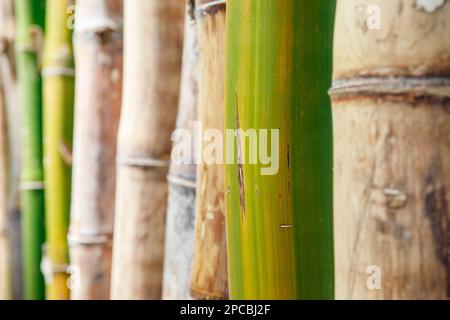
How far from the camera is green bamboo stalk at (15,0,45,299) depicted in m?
1.04

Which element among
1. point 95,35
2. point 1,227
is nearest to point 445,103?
point 95,35

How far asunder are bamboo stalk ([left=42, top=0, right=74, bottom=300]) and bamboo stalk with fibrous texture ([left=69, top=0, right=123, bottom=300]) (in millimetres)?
103

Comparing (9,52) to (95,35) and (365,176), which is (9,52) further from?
(365,176)

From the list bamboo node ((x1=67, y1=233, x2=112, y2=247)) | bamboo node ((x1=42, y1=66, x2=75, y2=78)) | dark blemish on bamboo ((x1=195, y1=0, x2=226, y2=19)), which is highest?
bamboo node ((x1=42, y1=66, x2=75, y2=78))

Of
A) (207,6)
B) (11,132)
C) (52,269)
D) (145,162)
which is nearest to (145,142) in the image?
(145,162)

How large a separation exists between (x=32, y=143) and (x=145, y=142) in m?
0.41

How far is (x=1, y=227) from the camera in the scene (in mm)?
1087

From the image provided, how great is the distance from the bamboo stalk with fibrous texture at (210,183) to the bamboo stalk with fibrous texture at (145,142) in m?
0.16

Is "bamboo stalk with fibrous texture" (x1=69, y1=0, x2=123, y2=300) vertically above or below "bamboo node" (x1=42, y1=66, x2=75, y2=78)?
below

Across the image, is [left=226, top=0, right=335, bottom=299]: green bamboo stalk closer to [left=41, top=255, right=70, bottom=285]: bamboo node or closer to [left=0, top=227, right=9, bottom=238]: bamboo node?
[left=41, top=255, right=70, bottom=285]: bamboo node

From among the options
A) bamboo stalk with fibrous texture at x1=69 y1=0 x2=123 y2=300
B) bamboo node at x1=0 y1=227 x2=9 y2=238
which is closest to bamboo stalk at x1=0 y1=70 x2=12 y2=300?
bamboo node at x1=0 y1=227 x2=9 y2=238

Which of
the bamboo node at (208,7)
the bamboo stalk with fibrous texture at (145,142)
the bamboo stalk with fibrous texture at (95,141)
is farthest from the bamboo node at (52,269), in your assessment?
the bamboo node at (208,7)

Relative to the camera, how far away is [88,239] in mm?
829

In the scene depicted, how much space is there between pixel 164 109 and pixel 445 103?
0.40m
